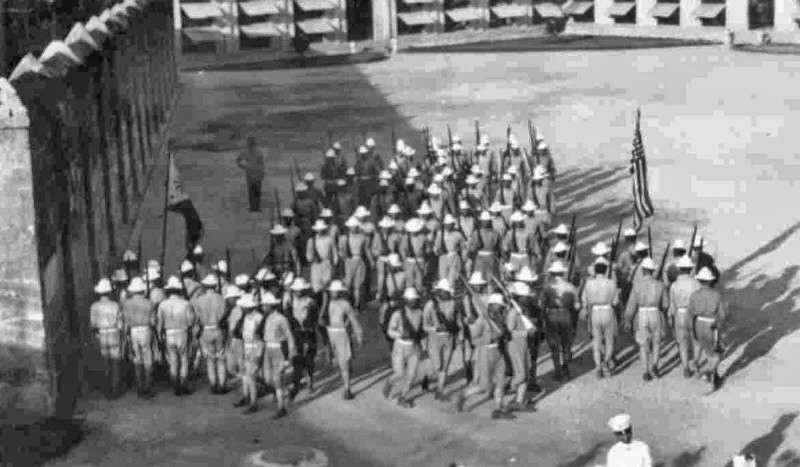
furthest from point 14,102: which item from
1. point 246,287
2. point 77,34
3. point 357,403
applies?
point 77,34

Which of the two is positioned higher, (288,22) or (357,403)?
(288,22)

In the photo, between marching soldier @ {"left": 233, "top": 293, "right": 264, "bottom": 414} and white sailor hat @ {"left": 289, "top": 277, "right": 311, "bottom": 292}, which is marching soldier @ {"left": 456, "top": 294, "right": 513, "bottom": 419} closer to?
white sailor hat @ {"left": 289, "top": 277, "right": 311, "bottom": 292}

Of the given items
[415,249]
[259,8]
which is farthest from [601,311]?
[259,8]

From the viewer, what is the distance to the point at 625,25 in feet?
183

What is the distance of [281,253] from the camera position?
1964 cm

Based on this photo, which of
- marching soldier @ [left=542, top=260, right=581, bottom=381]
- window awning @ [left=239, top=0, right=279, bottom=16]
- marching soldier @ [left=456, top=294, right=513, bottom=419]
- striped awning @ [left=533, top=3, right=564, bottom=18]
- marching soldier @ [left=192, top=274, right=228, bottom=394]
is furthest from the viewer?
striped awning @ [left=533, top=3, right=564, bottom=18]

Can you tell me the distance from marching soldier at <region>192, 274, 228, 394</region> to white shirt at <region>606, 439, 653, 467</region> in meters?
6.24

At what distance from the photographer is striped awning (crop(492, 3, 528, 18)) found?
56.8 metres

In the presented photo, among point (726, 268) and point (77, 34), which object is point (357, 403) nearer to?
point (726, 268)

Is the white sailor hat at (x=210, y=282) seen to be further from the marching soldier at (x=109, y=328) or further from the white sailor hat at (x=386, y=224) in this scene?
the white sailor hat at (x=386, y=224)

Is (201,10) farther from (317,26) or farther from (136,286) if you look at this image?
(136,286)

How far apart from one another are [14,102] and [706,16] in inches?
1674

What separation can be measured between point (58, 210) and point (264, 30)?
36.5 meters

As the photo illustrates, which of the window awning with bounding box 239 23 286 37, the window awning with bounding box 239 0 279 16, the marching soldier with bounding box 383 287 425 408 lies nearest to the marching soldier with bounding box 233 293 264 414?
the marching soldier with bounding box 383 287 425 408
